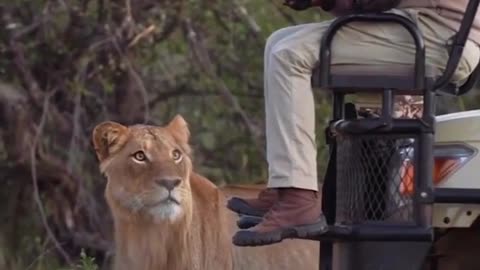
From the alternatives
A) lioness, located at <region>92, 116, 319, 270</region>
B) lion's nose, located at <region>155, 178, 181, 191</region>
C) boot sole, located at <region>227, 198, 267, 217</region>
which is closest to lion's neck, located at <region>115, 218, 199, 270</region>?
lioness, located at <region>92, 116, 319, 270</region>

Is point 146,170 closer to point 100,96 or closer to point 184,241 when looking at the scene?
point 184,241

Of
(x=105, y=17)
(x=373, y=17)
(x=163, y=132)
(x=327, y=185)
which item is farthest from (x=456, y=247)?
(x=105, y=17)

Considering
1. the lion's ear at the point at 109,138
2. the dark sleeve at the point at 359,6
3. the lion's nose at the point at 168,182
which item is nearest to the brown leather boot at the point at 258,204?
the dark sleeve at the point at 359,6

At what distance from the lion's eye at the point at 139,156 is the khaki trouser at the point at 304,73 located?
2511mm

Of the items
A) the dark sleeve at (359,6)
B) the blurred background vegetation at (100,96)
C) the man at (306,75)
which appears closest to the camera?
the man at (306,75)

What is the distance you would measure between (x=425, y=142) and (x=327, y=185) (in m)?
0.58

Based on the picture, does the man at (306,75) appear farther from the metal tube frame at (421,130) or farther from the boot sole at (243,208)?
the boot sole at (243,208)

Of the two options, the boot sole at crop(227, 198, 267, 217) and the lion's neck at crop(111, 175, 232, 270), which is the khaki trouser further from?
the lion's neck at crop(111, 175, 232, 270)

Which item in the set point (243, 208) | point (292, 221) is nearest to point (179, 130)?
point (243, 208)

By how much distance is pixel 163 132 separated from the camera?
25.3ft

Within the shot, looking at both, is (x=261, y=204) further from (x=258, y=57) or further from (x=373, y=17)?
(x=258, y=57)

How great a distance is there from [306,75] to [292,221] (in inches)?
18.2

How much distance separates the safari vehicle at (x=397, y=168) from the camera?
15.9ft

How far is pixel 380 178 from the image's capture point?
493 cm
